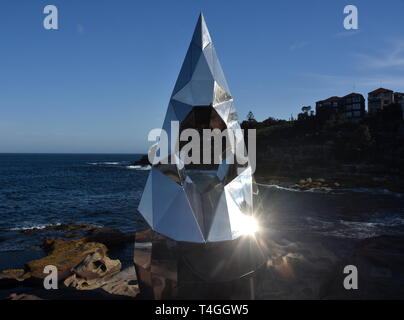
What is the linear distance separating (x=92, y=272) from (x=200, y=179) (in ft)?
29.2

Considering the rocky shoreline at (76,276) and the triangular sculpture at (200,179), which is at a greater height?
the triangular sculpture at (200,179)

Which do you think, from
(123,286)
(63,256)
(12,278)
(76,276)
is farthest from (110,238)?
(123,286)

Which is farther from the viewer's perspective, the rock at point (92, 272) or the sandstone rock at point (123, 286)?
the rock at point (92, 272)

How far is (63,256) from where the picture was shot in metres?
15.4

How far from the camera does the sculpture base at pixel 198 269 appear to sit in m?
6.28

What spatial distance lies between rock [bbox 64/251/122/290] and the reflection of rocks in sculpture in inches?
248

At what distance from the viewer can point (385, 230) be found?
65.5 ft

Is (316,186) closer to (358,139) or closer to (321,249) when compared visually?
(358,139)

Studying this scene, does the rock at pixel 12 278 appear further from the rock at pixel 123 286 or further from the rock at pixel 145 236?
the rock at pixel 145 236

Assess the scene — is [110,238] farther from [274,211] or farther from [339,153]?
[339,153]

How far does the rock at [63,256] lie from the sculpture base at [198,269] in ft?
27.3

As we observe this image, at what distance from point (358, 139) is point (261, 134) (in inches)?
977

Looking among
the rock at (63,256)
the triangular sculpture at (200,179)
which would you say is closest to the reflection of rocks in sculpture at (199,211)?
the triangular sculpture at (200,179)

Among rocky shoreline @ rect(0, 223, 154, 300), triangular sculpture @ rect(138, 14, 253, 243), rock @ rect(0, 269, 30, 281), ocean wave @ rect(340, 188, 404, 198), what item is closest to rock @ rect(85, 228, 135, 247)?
rocky shoreline @ rect(0, 223, 154, 300)
